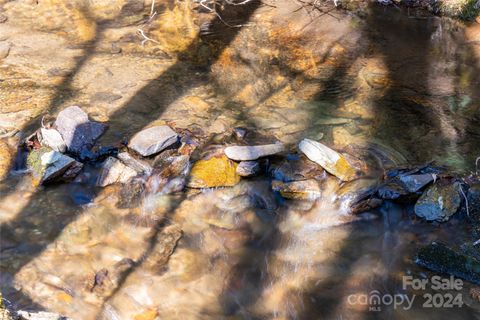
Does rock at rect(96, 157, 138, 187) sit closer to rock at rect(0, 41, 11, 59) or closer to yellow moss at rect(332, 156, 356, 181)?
yellow moss at rect(332, 156, 356, 181)

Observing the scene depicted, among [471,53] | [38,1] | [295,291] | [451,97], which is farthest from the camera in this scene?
[38,1]

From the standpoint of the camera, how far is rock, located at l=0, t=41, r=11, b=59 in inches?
Result: 317

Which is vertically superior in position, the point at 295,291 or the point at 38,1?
the point at 38,1

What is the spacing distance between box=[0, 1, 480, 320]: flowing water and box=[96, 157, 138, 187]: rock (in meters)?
0.12

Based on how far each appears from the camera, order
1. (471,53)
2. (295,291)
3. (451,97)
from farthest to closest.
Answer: (471,53)
(451,97)
(295,291)

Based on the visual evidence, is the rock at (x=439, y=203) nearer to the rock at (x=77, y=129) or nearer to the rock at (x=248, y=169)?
the rock at (x=248, y=169)

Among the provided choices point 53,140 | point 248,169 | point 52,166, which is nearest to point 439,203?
point 248,169

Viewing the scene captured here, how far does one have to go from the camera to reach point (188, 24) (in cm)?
945

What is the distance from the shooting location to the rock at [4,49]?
8055 millimetres

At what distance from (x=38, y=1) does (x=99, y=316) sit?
8.06 metres

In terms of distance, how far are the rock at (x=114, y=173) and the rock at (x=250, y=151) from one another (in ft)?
4.03

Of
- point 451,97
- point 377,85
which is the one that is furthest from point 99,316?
point 451,97

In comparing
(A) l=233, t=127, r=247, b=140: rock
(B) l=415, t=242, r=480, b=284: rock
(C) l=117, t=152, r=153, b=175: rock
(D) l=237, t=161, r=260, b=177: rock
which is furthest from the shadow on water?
(B) l=415, t=242, r=480, b=284: rock

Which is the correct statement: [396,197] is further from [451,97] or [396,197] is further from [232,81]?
[232,81]
